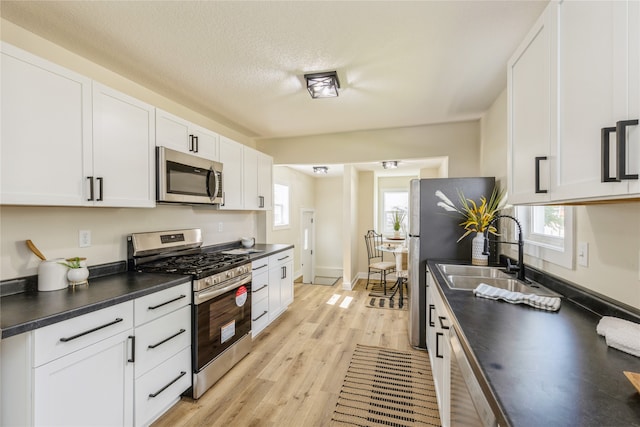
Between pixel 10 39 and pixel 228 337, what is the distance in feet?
8.24

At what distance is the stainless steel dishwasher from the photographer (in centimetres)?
81

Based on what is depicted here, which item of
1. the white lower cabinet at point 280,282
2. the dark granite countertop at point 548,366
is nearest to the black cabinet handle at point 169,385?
the white lower cabinet at point 280,282

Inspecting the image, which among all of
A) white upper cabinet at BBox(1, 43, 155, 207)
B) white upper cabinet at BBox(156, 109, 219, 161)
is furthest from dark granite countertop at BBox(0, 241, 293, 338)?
white upper cabinet at BBox(156, 109, 219, 161)

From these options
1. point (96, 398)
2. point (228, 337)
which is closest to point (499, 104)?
point (228, 337)

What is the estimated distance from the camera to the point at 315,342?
3.00 m

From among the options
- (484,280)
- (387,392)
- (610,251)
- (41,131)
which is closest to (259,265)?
(387,392)

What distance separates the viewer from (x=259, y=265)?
306cm

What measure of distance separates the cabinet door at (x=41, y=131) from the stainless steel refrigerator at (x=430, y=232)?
2717 millimetres

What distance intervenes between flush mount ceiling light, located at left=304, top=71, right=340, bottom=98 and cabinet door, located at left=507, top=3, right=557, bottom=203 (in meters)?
1.23

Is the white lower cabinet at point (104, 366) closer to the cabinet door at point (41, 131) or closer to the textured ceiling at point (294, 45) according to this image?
the cabinet door at point (41, 131)

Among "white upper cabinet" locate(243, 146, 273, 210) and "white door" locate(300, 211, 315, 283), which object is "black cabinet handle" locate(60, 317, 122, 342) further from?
"white door" locate(300, 211, 315, 283)

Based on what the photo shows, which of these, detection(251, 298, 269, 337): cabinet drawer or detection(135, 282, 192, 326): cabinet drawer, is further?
detection(251, 298, 269, 337): cabinet drawer

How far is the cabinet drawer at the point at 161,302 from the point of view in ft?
5.52

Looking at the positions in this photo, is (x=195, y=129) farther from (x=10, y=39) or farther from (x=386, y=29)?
(x=386, y=29)
